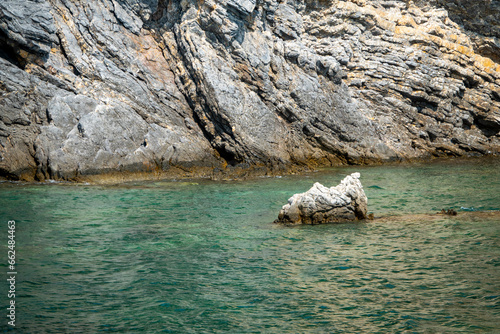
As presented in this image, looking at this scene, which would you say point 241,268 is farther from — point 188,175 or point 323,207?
point 188,175

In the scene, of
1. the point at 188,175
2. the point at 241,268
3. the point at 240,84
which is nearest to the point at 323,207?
the point at 241,268

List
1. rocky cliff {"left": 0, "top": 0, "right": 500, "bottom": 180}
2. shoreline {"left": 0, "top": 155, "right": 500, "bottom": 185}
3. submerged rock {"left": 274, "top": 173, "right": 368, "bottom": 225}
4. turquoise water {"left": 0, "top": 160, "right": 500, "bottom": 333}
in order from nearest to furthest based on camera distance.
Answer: turquoise water {"left": 0, "top": 160, "right": 500, "bottom": 333} < submerged rock {"left": 274, "top": 173, "right": 368, "bottom": 225} < shoreline {"left": 0, "top": 155, "right": 500, "bottom": 185} < rocky cliff {"left": 0, "top": 0, "right": 500, "bottom": 180}

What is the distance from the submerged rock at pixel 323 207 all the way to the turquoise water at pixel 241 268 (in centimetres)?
60

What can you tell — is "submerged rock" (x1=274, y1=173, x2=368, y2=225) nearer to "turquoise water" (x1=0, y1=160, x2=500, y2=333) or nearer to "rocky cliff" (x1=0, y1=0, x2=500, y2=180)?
"turquoise water" (x1=0, y1=160, x2=500, y2=333)

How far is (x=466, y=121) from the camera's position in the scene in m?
37.3

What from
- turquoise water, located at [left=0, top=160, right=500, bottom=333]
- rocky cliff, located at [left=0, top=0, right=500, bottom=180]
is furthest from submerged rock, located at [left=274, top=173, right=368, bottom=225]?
rocky cliff, located at [left=0, top=0, right=500, bottom=180]

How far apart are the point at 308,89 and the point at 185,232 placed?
20.3 metres

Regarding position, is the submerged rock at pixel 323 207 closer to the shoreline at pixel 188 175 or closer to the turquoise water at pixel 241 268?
the turquoise water at pixel 241 268

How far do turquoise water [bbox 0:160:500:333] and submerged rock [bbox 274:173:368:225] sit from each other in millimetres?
604

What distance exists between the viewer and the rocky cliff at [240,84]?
25.9m

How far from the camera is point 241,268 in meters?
11.5

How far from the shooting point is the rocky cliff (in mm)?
25938

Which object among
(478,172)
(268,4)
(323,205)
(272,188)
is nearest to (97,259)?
(323,205)

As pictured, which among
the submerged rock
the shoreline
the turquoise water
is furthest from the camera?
the shoreline
